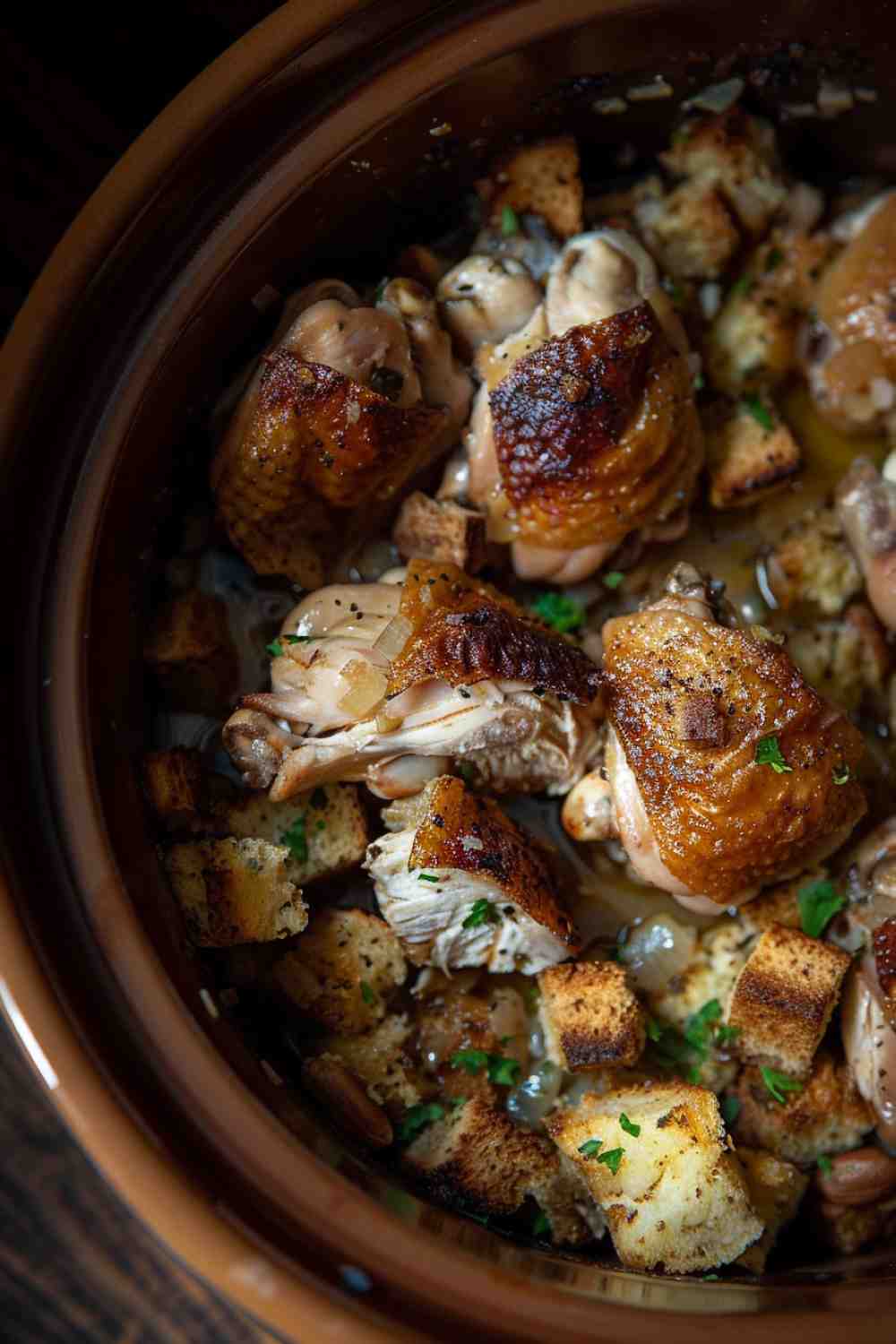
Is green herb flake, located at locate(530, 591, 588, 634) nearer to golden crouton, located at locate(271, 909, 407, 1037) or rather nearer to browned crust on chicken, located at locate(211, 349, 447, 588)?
browned crust on chicken, located at locate(211, 349, 447, 588)

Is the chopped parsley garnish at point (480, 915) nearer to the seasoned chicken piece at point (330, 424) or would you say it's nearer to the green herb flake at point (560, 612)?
the green herb flake at point (560, 612)

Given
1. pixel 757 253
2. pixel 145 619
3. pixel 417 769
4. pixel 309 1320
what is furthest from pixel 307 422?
pixel 309 1320

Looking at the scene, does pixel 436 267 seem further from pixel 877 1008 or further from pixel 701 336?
pixel 877 1008

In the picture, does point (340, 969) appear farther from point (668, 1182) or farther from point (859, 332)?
point (859, 332)

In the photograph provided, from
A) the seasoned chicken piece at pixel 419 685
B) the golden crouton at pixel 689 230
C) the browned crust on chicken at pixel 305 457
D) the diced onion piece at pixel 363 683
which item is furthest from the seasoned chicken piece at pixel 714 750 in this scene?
the golden crouton at pixel 689 230

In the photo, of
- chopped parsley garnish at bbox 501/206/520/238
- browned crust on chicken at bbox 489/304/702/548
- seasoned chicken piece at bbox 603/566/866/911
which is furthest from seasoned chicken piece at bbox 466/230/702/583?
seasoned chicken piece at bbox 603/566/866/911

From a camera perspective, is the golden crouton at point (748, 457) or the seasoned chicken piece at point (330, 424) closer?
the seasoned chicken piece at point (330, 424)

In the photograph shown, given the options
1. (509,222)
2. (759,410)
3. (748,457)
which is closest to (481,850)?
(748,457)
